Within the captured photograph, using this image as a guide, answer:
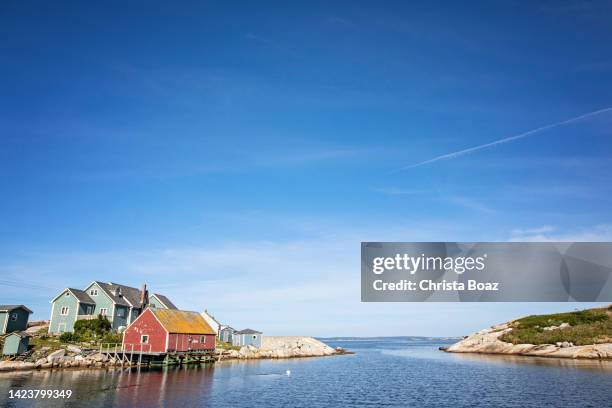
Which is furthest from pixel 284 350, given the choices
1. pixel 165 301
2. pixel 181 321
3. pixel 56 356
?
pixel 56 356

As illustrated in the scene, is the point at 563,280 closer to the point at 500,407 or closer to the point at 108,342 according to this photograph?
the point at 500,407

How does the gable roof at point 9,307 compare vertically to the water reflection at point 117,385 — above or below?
above

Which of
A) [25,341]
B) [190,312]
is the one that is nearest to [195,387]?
[25,341]

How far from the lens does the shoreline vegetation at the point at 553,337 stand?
90688 millimetres

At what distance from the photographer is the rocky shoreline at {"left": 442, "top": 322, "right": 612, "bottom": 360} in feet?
283

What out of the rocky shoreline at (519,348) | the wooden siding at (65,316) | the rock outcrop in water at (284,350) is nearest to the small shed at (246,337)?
the rock outcrop in water at (284,350)

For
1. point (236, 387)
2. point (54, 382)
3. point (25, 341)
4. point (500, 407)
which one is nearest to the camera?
point (500, 407)

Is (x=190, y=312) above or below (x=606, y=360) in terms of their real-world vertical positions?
above

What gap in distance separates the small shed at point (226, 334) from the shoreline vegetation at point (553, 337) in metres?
65.7

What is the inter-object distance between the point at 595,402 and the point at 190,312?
63655 mm

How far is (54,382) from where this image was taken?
46719 millimetres

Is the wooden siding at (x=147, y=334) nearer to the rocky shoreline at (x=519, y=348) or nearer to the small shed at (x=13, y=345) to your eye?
the small shed at (x=13, y=345)

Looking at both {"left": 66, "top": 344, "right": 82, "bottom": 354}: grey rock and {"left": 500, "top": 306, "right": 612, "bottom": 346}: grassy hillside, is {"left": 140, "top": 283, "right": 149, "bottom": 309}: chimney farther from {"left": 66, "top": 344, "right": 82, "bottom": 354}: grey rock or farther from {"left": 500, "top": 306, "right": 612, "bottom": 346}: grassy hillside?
{"left": 500, "top": 306, "right": 612, "bottom": 346}: grassy hillside

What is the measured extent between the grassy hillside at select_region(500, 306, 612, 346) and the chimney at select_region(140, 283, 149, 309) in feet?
283
